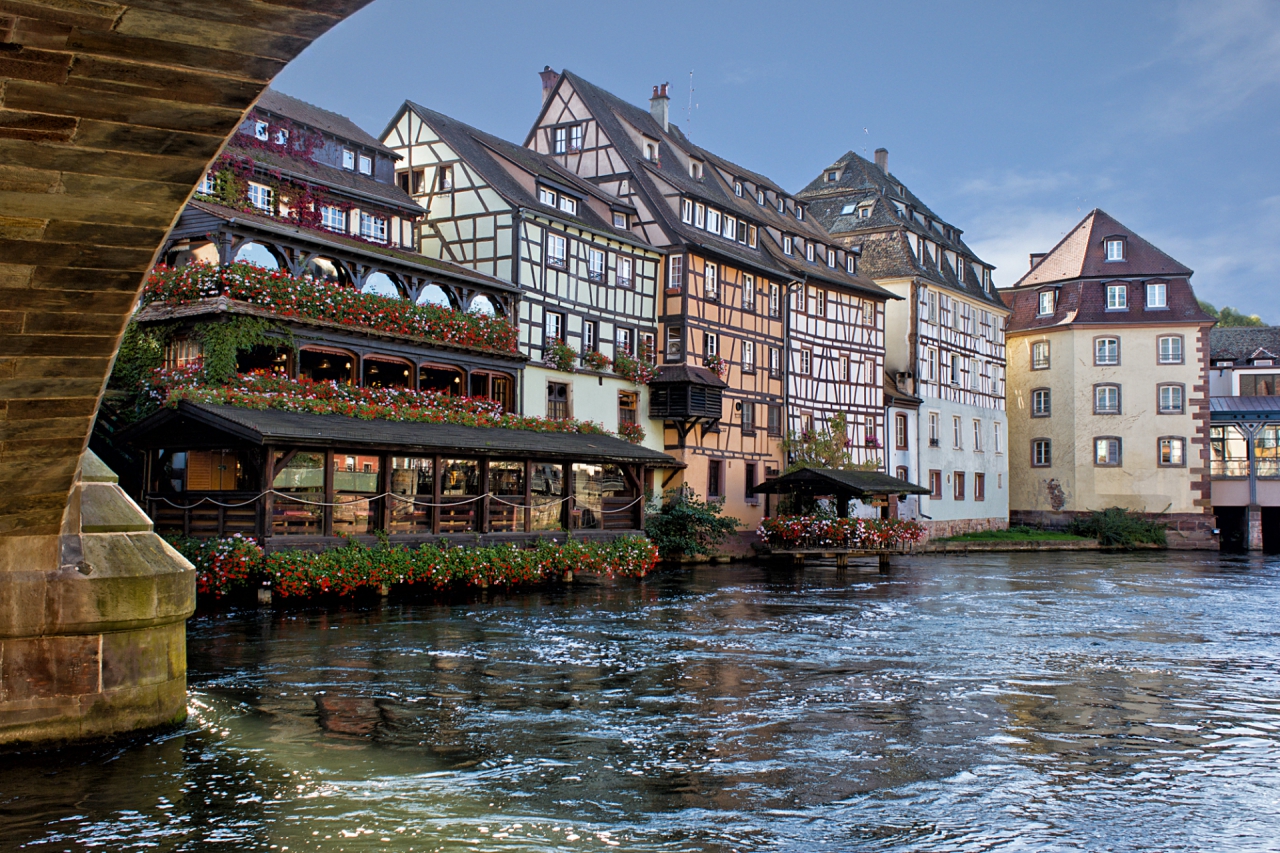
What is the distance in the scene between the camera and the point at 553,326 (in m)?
31.1

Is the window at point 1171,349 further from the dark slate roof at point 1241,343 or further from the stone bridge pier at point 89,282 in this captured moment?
the stone bridge pier at point 89,282

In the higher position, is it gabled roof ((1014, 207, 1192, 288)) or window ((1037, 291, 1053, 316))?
gabled roof ((1014, 207, 1192, 288))

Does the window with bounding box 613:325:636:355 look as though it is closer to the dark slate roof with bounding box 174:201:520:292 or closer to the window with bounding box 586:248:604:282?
the window with bounding box 586:248:604:282

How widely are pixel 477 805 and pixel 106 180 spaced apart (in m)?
4.85

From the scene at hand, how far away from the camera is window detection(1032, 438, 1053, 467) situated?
163ft

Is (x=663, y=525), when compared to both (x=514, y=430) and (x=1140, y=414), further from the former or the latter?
(x=1140, y=414)

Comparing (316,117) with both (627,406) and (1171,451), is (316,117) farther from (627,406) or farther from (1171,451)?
(1171,451)

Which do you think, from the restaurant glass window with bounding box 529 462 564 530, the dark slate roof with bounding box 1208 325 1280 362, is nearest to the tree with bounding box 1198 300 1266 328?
the dark slate roof with bounding box 1208 325 1280 362

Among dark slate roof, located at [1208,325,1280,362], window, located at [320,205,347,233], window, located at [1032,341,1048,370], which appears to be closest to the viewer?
window, located at [320,205,347,233]

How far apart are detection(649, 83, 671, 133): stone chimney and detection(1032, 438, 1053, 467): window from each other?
876 inches

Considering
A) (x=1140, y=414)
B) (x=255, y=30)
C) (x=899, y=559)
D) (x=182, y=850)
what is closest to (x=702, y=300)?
(x=899, y=559)

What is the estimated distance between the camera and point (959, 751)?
934 cm

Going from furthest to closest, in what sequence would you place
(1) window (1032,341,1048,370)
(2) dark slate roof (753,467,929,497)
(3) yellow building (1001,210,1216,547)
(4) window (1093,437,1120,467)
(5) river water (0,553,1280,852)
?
(1) window (1032,341,1048,370)
(4) window (1093,437,1120,467)
(3) yellow building (1001,210,1216,547)
(2) dark slate roof (753,467,929,497)
(5) river water (0,553,1280,852)

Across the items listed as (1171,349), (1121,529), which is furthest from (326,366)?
(1171,349)
